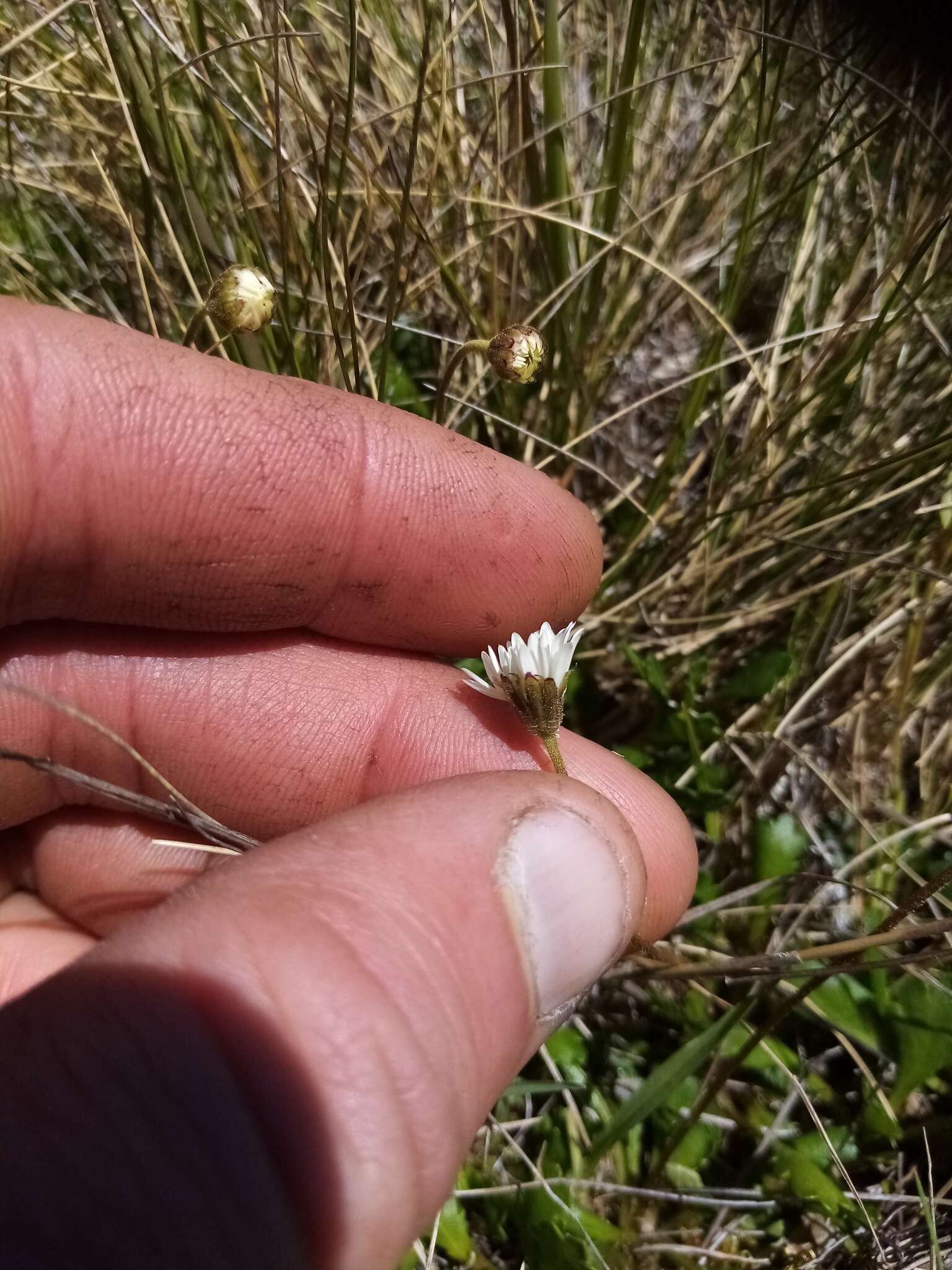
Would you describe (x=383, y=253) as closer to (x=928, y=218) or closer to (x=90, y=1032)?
(x=928, y=218)

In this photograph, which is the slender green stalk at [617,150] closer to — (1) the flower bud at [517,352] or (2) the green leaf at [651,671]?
(1) the flower bud at [517,352]

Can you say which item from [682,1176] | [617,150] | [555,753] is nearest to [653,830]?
[555,753]

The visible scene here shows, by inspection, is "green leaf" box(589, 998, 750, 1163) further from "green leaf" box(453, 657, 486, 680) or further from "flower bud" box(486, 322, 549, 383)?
"flower bud" box(486, 322, 549, 383)

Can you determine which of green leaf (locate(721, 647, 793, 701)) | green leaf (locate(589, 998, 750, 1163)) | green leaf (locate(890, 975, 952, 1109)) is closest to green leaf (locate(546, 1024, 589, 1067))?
green leaf (locate(589, 998, 750, 1163))

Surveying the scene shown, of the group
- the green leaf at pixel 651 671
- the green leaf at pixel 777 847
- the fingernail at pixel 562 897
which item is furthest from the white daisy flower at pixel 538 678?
the green leaf at pixel 777 847

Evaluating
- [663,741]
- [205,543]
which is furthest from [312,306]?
[663,741]
